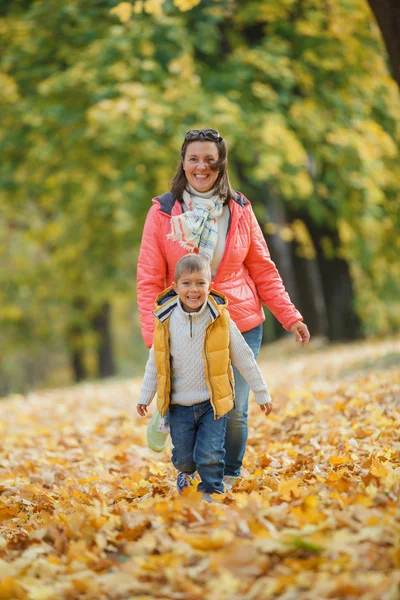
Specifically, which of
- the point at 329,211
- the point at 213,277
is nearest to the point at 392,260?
the point at 329,211

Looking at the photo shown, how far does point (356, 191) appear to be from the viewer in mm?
14195

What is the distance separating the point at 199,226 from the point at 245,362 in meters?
0.82

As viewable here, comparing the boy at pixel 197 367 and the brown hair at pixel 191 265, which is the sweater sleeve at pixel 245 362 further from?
the brown hair at pixel 191 265

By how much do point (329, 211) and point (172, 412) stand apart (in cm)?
1135

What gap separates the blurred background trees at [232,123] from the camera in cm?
1110

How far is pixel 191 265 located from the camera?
3988 mm

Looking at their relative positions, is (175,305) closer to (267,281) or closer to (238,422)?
(267,281)

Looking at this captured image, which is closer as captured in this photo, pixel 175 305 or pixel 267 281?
pixel 175 305

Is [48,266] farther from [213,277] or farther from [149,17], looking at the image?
[213,277]

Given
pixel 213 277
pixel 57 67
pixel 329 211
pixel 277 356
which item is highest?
pixel 57 67

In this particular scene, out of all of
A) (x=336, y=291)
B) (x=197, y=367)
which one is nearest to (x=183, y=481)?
(x=197, y=367)

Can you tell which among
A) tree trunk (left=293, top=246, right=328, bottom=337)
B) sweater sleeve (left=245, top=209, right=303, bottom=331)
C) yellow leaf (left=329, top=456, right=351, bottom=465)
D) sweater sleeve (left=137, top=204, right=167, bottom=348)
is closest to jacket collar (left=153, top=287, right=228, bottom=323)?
sweater sleeve (left=137, top=204, right=167, bottom=348)

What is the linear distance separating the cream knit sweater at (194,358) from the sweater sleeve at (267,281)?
49cm

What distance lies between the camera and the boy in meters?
4.05
